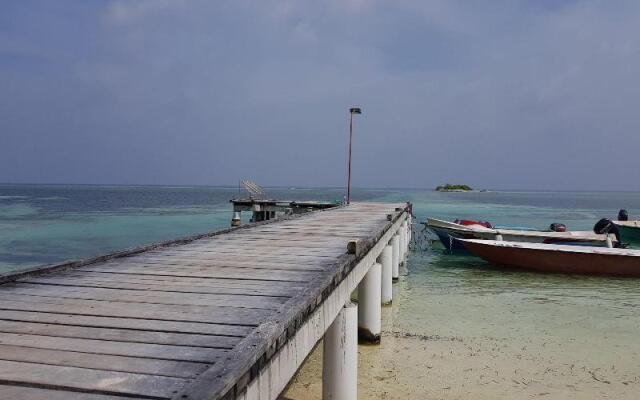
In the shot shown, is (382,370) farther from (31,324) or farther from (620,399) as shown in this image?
(31,324)

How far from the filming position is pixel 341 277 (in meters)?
5.58

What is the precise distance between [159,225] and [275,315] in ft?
126

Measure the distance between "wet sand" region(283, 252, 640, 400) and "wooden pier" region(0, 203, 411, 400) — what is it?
6.84ft

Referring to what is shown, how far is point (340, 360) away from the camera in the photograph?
222 inches

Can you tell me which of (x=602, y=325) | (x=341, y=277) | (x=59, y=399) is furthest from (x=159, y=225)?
(x=59, y=399)

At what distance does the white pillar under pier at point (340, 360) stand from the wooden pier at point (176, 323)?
0.01 metres

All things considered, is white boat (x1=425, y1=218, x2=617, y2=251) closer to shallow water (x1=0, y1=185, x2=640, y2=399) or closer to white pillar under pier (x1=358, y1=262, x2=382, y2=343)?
shallow water (x1=0, y1=185, x2=640, y2=399)

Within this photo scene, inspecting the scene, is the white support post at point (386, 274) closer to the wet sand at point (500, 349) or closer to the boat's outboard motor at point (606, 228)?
the wet sand at point (500, 349)

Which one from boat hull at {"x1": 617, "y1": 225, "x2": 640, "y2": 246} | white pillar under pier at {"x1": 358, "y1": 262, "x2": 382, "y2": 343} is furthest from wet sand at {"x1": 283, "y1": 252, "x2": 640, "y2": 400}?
boat hull at {"x1": 617, "y1": 225, "x2": 640, "y2": 246}

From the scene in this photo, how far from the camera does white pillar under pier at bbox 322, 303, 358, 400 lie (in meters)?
5.65

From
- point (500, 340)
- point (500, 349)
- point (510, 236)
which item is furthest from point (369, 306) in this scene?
point (510, 236)

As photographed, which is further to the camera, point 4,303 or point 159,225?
point 159,225

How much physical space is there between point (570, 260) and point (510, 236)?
540 cm

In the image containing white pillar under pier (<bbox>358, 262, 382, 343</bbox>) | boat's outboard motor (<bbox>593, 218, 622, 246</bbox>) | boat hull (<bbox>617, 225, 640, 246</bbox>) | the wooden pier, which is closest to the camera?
the wooden pier
